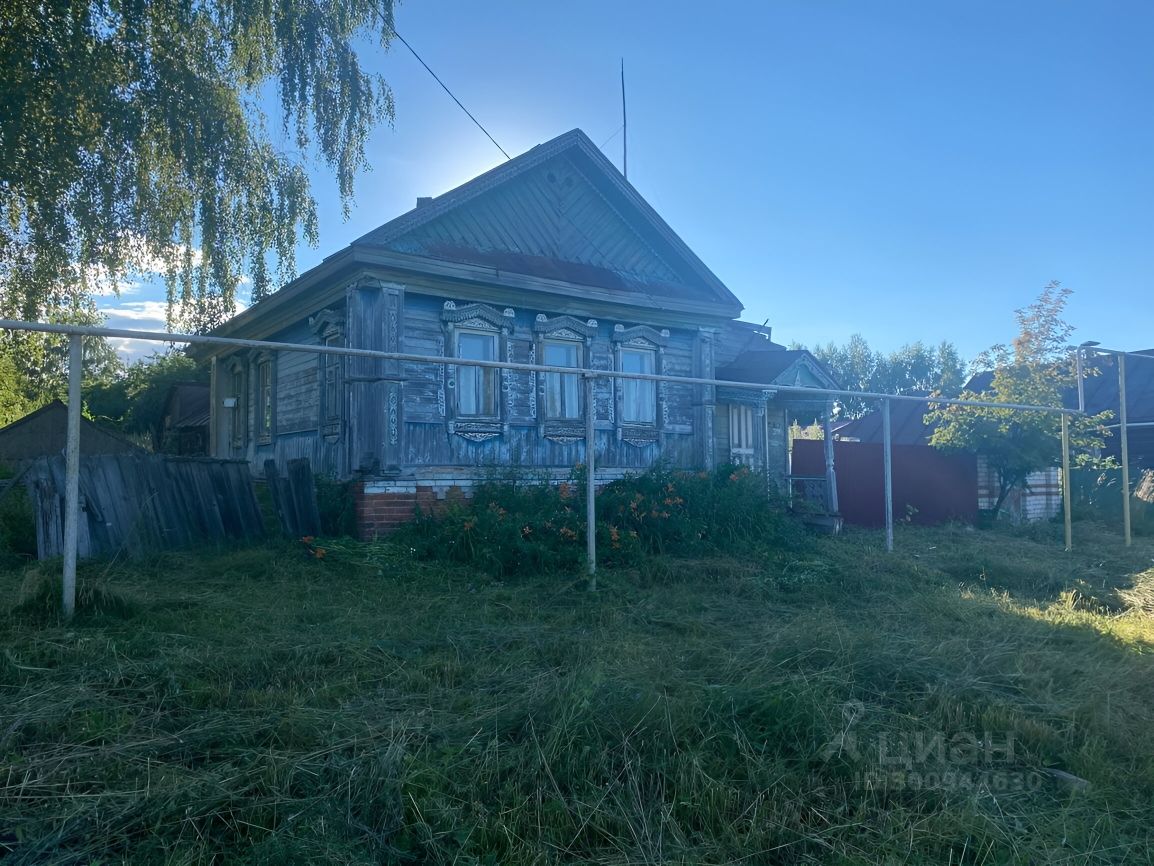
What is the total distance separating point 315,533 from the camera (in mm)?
8664

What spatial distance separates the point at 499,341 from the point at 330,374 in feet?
7.84

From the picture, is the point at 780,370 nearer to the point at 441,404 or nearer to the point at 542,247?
the point at 542,247

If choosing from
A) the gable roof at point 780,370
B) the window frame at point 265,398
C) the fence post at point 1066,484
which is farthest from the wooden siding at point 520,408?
the fence post at point 1066,484

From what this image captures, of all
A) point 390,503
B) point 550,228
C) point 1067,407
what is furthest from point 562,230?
point 1067,407

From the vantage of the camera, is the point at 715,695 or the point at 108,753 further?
the point at 715,695

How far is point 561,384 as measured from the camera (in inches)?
435

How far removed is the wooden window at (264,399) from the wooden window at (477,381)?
162 inches

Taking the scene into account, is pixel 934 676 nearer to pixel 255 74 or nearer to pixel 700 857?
pixel 700 857

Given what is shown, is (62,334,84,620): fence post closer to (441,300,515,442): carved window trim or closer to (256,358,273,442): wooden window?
(441,300,515,442): carved window trim

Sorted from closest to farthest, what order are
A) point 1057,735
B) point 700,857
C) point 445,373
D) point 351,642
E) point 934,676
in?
point 700,857 → point 1057,735 → point 934,676 → point 351,642 → point 445,373

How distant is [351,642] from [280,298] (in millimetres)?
7644

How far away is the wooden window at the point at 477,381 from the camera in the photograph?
33.4ft

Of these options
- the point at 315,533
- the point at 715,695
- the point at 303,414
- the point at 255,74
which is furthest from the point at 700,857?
the point at 255,74

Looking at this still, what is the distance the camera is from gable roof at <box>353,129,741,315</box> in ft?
33.5
